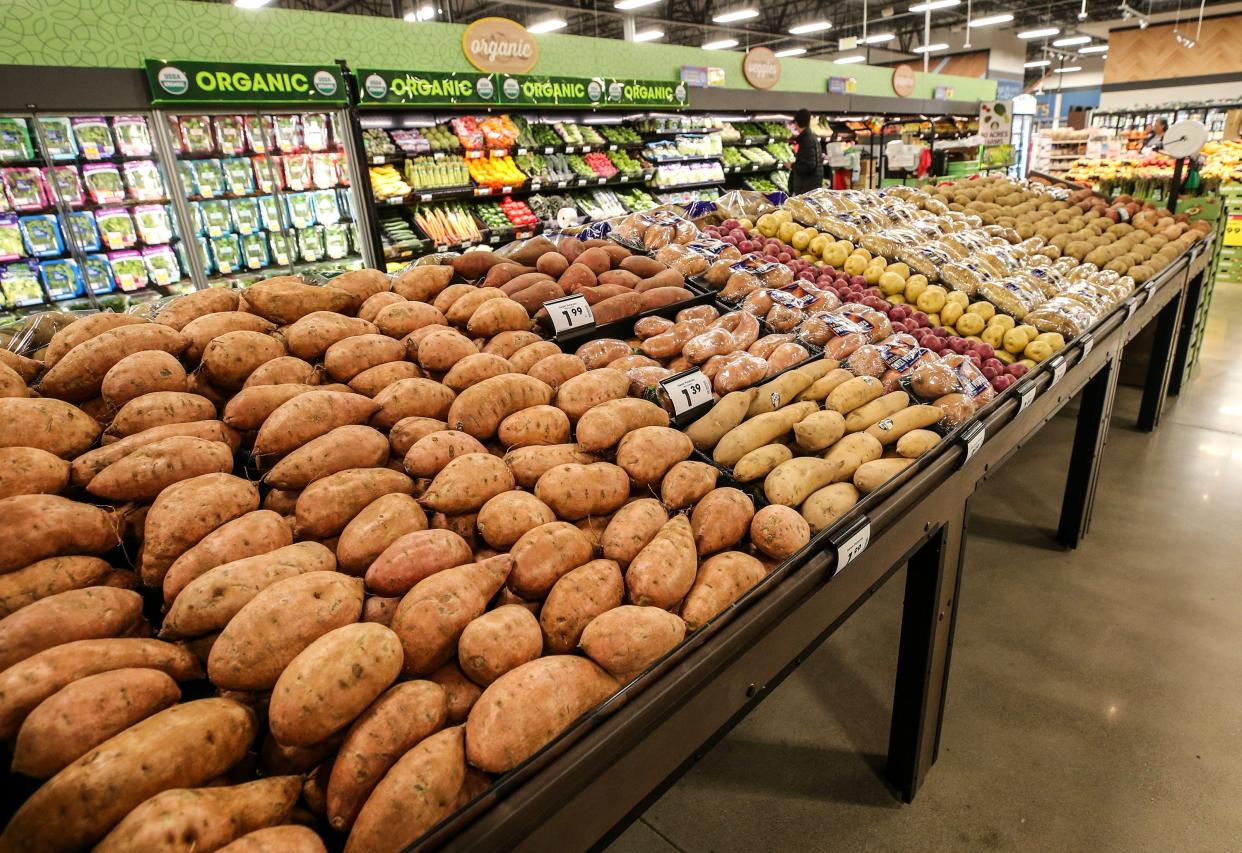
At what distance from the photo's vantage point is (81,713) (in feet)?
2.64

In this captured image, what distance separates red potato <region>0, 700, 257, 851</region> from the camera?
0.73 meters

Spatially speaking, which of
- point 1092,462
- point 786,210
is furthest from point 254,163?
point 1092,462

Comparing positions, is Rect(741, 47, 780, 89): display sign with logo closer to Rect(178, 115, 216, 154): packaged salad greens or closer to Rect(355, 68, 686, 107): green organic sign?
Rect(355, 68, 686, 107): green organic sign

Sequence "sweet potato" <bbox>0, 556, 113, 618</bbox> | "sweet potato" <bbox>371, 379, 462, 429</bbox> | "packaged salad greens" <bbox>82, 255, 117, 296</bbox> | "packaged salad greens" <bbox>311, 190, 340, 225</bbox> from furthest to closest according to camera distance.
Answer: "packaged salad greens" <bbox>311, 190, 340, 225</bbox> < "packaged salad greens" <bbox>82, 255, 117, 296</bbox> < "sweet potato" <bbox>371, 379, 462, 429</bbox> < "sweet potato" <bbox>0, 556, 113, 618</bbox>

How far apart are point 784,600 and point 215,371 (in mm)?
1282

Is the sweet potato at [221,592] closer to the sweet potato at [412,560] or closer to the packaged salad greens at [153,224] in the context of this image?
the sweet potato at [412,560]

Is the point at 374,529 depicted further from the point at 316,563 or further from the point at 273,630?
the point at 273,630

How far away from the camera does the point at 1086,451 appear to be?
2932 mm

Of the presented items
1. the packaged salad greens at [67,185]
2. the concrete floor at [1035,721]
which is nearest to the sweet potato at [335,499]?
the concrete floor at [1035,721]

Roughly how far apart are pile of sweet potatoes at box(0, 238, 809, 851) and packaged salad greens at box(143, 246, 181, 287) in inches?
142

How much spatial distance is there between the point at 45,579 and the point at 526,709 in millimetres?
758

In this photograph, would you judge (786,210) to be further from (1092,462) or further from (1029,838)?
(1029,838)

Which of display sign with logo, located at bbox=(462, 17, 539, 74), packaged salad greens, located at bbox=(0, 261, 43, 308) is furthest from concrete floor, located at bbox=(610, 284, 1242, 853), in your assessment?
display sign with logo, located at bbox=(462, 17, 539, 74)

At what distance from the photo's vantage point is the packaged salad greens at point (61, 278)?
4.32 meters
